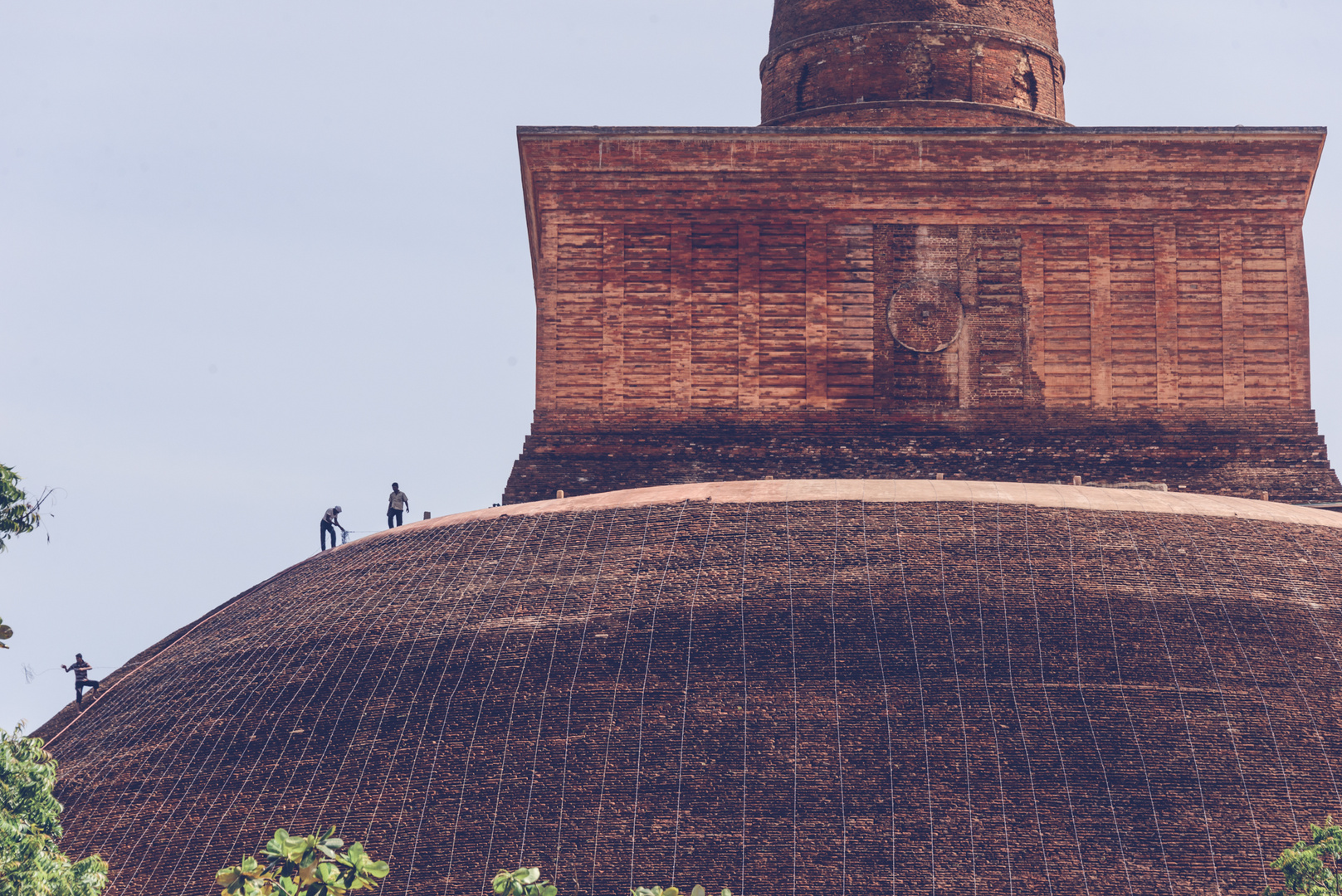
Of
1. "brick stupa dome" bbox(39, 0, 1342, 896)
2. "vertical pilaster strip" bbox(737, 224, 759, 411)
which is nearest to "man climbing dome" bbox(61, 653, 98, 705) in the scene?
"brick stupa dome" bbox(39, 0, 1342, 896)

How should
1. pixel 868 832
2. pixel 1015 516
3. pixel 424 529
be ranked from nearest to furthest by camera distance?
pixel 868 832
pixel 1015 516
pixel 424 529

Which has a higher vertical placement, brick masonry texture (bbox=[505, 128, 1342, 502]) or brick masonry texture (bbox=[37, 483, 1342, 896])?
brick masonry texture (bbox=[505, 128, 1342, 502])

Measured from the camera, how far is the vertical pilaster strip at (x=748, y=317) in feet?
83.1

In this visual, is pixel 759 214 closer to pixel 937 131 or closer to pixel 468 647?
pixel 937 131

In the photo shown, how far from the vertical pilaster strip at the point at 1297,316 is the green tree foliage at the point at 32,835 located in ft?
58.6

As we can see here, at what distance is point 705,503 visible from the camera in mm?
21391

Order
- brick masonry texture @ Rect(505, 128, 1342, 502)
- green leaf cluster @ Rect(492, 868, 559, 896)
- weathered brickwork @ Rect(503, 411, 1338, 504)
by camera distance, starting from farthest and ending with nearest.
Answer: brick masonry texture @ Rect(505, 128, 1342, 502) → weathered brickwork @ Rect(503, 411, 1338, 504) → green leaf cluster @ Rect(492, 868, 559, 896)

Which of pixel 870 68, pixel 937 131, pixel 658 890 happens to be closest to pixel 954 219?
pixel 937 131

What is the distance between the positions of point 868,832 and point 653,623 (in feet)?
12.7

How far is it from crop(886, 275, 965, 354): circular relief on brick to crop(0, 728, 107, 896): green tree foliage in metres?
14.3

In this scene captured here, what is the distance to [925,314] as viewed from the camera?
25453mm

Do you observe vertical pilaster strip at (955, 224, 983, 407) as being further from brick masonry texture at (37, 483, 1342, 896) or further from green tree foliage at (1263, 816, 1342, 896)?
green tree foliage at (1263, 816, 1342, 896)

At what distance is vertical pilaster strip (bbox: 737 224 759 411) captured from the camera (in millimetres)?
25328

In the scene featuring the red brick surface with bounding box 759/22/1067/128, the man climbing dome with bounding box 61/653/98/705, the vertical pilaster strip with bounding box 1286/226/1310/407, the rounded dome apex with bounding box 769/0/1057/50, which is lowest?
the man climbing dome with bounding box 61/653/98/705
